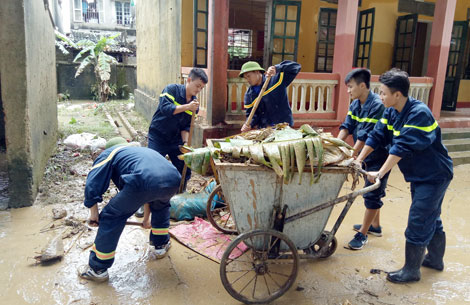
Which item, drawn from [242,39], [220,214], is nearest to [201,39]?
[220,214]

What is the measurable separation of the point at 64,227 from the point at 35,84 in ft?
8.29

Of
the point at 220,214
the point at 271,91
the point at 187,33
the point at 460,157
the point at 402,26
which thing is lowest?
the point at 220,214

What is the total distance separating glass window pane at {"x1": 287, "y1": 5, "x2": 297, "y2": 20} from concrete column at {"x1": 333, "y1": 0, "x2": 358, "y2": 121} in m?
2.14

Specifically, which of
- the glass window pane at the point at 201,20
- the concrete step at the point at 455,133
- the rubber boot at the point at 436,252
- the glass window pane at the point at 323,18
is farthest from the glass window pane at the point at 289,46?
the rubber boot at the point at 436,252

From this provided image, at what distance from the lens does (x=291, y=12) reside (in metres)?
8.81

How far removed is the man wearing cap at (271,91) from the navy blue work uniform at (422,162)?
5.55 ft

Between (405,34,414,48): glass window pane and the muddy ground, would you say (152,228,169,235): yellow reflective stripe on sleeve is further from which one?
(405,34,414,48): glass window pane

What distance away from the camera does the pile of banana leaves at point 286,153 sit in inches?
109

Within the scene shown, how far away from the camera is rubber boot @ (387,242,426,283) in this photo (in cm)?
323

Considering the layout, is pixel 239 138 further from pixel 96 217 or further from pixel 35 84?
pixel 35 84

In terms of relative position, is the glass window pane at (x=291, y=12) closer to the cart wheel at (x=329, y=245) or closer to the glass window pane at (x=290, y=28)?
the glass window pane at (x=290, y=28)

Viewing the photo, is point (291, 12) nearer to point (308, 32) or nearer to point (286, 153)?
point (308, 32)

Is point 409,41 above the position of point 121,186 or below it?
above

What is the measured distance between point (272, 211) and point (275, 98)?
6.91 ft
